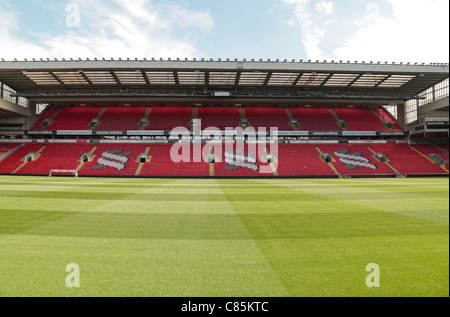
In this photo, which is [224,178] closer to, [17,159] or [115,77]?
[115,77]

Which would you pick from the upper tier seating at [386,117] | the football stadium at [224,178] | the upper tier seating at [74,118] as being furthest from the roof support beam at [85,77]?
the upper tier seating at [386,117]

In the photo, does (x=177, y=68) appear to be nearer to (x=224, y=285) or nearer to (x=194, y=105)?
(x=194, y=105)

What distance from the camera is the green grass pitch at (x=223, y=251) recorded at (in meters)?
3.88

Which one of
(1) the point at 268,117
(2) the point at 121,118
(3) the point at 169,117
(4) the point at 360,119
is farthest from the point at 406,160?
(2) the point at 121,118

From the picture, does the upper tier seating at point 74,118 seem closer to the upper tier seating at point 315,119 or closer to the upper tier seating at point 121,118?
the upper tier seating at point 121,118

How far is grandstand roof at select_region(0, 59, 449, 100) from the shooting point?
1442 inches

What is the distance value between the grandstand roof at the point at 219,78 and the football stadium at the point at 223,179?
31 centimetres

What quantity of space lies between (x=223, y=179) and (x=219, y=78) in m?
19.0

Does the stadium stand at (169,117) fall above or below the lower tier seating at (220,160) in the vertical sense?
above

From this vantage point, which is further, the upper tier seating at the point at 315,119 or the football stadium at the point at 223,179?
the upper tier seating at the point at 315,119

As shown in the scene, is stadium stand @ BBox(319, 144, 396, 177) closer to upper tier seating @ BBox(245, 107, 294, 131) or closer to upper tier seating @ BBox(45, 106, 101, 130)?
upper tier seating @ BBox(245, 107, 294, 131)

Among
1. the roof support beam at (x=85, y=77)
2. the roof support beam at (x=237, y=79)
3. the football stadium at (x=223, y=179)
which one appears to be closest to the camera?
the football stadium at (x=223, y=179)

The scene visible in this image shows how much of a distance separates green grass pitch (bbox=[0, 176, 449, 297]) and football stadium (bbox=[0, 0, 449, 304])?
0.13 feet
